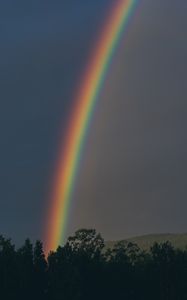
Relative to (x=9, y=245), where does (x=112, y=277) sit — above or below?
below

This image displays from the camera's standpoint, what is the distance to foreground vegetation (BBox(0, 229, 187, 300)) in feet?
299

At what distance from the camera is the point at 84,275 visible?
100625mm

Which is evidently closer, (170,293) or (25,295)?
(25,295)

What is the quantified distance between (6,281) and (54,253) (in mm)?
12809

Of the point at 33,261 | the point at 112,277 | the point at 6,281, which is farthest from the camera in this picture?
the point at 112,277

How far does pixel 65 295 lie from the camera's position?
91.1 meters

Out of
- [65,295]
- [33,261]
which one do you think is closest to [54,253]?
[33,261]

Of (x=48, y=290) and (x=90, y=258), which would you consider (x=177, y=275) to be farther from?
(x=48, y=290)

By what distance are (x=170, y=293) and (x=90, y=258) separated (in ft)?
46.7

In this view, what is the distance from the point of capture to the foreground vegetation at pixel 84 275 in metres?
91.2

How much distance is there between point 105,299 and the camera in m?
101

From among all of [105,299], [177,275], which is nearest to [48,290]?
[105,299]

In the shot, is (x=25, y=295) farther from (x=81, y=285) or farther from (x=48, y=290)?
(x=81, y=285)

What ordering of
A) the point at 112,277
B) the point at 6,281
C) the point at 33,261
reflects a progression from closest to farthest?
the point at 6,281
the point at 33,261
the point at 112,277
